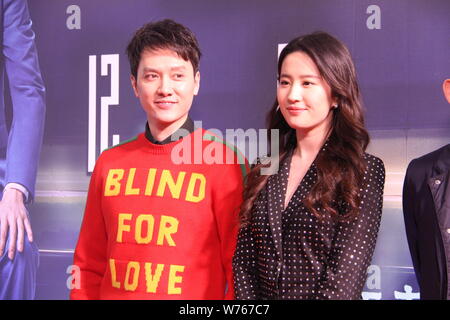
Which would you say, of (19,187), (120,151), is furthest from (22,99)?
(120,151)

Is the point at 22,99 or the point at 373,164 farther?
the point at 22,99

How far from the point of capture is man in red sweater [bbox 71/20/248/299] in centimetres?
226

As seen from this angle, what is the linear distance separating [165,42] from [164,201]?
0.64 metres

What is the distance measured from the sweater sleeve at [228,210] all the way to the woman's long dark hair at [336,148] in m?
0.13

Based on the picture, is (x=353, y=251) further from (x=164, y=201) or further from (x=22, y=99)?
(x=22, y=99)

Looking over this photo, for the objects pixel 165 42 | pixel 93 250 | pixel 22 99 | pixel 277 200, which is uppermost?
pixel 165 42

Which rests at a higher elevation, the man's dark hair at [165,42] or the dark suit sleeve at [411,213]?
the man's dark hair at [165,42]

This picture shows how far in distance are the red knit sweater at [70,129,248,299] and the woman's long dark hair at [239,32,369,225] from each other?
0.69 ft

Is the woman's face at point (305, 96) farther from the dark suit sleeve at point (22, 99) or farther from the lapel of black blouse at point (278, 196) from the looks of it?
the dark suit sleeve at point (22, 99)

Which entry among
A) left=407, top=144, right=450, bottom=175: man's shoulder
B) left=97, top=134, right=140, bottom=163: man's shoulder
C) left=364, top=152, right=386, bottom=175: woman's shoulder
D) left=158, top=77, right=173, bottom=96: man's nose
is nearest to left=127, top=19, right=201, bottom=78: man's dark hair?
left=158, top=77, right=173, bottom=96: man's nose

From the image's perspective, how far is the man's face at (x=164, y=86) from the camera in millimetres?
2361

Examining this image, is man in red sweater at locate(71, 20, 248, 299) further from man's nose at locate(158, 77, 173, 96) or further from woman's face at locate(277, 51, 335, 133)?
woman's face at locate(277, 51, 335, 133)

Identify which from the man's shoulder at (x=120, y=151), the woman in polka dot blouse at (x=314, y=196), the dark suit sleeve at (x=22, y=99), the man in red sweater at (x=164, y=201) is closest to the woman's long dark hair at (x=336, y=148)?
the woman in polka dot blouse at (x=314, y=196)

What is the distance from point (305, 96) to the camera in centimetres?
207
